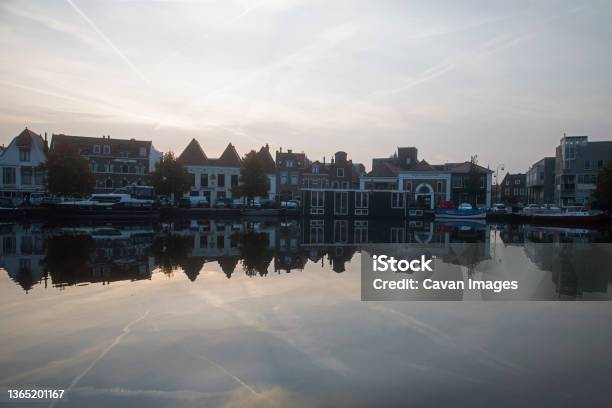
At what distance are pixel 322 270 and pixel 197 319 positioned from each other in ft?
21.6

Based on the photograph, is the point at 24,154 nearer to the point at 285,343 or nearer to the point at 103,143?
the point at 103,143

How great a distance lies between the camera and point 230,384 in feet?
19.4

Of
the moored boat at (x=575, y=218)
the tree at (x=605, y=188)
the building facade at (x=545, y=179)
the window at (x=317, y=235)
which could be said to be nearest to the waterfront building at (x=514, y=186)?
the building facade at (x=545, y=179)

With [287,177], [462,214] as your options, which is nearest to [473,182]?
[462,214]

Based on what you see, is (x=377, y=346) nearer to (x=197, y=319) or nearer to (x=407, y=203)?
(x=197, y=319)

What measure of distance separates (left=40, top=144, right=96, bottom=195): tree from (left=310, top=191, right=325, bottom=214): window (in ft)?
91.3

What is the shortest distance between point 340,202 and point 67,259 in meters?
44.4

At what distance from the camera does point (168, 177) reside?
2250 inches

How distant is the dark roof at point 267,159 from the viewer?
2919 inches

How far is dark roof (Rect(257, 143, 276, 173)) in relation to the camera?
243 feet

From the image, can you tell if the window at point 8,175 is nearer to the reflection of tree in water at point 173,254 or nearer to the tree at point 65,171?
the tree at point 65,171

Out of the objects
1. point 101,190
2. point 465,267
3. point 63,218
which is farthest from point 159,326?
point 101,190

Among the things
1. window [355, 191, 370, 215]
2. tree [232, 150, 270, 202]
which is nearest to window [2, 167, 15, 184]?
tree [232, 150, 270, 202]

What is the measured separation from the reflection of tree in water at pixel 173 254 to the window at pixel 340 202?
1378 inches
